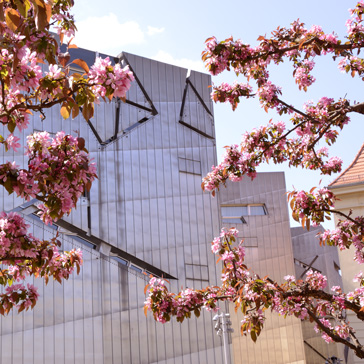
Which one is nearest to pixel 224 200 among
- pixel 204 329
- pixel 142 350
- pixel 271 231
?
pixel 271 231

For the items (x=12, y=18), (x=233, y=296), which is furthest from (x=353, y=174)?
(x=12, y=18)

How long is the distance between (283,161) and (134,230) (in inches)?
523

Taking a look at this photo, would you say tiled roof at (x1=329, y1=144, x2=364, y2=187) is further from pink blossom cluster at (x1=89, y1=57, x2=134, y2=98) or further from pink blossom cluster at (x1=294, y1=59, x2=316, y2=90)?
pink blossom cluster at (x1=89, y1=57, x2=134, y2=98)

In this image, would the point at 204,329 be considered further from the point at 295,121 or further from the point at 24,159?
the point at 295,121

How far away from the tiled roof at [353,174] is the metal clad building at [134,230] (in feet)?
23.0

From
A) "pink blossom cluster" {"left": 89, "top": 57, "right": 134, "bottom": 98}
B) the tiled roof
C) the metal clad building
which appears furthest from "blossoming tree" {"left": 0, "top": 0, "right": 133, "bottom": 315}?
the metal clad building

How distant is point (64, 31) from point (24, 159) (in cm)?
1445

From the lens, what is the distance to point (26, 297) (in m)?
5.71

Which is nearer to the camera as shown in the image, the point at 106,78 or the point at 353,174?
the point at 106,78

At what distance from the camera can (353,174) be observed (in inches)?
597

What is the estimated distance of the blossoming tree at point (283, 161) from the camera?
19.3 feet

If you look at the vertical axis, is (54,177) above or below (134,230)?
below

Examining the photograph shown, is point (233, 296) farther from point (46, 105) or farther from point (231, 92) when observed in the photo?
point (46, 105)

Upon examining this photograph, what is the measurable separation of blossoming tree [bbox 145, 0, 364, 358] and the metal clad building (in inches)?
388
